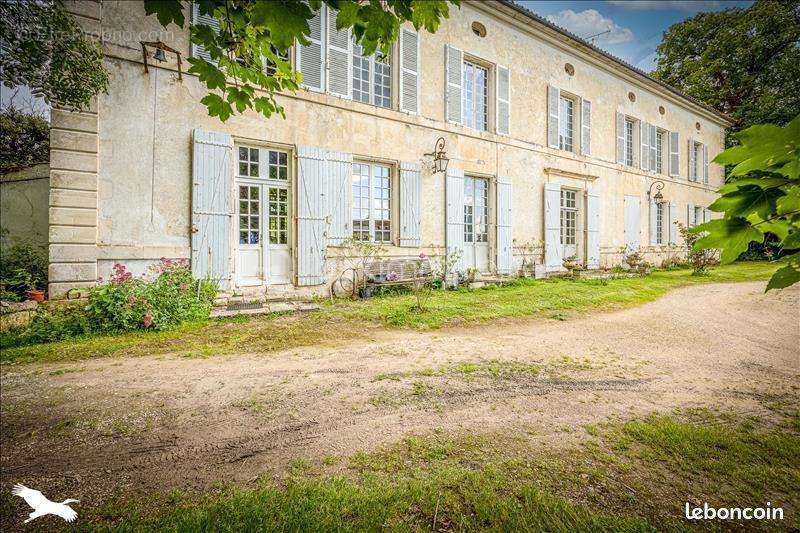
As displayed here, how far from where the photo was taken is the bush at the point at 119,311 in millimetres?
4451

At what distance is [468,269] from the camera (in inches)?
368

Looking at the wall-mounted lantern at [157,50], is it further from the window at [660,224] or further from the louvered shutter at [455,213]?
the window at [660,224]

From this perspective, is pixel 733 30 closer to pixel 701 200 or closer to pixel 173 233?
pixel 701 200

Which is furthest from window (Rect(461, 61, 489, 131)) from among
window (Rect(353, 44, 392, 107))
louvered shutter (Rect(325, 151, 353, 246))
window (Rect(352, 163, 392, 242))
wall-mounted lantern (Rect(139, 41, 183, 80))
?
wall-mounted lantern (Rect(139, 41, 183, 80))

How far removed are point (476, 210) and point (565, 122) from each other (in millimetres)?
4822

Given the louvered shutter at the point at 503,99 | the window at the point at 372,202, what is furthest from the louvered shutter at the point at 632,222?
the window at the point at 372,202

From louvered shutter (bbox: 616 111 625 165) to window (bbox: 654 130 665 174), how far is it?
2.79 metres

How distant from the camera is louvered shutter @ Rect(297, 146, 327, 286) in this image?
706 centimetres

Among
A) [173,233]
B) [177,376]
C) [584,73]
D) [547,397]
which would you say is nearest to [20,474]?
[177,376]

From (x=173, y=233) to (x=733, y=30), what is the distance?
83.5ft

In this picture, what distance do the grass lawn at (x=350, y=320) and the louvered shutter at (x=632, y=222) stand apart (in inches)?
156

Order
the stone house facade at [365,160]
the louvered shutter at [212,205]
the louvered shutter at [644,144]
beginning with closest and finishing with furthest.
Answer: the stone house facade at [365,160]
the louvered shutter at [212,205]
the louvered shutter at [644,144]

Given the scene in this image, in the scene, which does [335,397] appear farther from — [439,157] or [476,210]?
[476,210]

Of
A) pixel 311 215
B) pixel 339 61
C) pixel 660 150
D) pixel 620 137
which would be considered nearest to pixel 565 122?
pixel 620 137
